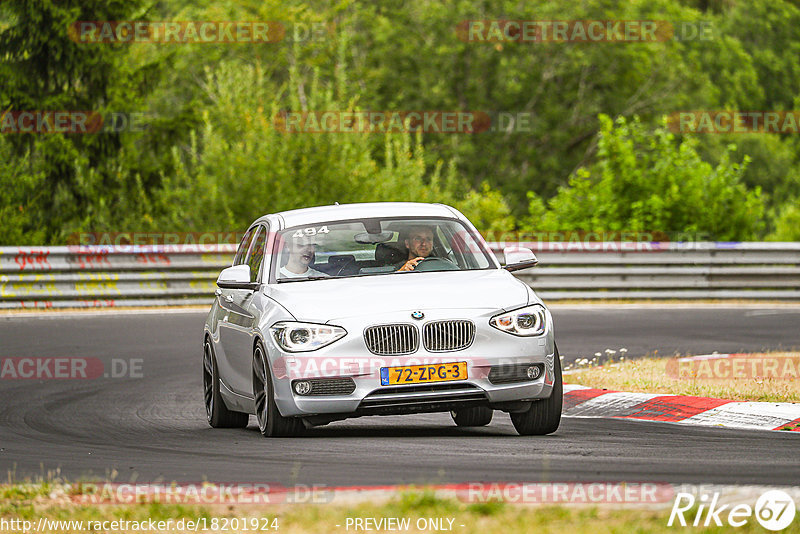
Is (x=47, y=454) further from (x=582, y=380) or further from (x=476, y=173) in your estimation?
(x=476, y=173)

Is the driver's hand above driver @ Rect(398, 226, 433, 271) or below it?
below

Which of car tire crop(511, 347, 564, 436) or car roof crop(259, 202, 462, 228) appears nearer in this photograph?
car tire crop(511, 347, 564, 436)

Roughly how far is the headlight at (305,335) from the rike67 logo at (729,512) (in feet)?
10.6

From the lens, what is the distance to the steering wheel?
9.85 meters

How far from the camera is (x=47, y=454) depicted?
8.71 metres

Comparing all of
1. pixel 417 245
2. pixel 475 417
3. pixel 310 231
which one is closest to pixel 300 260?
pixel 310 231

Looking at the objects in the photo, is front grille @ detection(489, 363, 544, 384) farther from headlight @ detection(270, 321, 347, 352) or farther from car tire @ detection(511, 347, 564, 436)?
headlight @ detection(270, 321, 347, 352)

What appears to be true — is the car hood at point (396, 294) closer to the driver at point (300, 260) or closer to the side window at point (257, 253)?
the driver at point (300, 260)

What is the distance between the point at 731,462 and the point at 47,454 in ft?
13.1

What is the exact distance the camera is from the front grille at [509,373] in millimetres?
8812

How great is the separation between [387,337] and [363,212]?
1.82m

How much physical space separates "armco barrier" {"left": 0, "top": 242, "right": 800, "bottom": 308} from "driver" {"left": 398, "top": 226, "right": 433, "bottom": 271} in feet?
41.6

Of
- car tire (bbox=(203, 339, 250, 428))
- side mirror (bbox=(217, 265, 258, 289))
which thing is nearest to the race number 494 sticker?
side mirror (bbox=(217, 265, 258, 289))

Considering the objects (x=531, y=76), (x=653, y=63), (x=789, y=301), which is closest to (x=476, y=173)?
(x=531, y=76)
